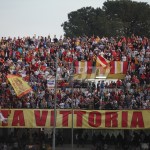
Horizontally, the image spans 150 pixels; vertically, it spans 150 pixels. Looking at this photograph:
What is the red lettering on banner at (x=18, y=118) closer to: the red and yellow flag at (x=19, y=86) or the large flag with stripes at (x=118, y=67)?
the red and yellow flag at (x=19, y=86)

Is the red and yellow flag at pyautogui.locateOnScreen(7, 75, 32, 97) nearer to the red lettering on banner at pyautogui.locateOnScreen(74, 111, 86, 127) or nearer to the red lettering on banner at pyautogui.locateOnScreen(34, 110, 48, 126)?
the red lettering on banner at pyautogui.locateOnScreen(34, 110, 48, 126)

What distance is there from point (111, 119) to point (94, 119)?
1.13 meters

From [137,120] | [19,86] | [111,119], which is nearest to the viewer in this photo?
[19,86]

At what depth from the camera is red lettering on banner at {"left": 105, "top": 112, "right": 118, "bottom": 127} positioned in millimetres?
29078

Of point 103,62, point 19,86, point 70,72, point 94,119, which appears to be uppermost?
point 103,62

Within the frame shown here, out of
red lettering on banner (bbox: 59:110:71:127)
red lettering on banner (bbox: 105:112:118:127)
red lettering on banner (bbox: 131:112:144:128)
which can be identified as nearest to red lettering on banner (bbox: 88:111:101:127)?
red lettering on banner (bbox: 105:112:118:127)

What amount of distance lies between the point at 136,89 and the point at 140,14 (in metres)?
51.8

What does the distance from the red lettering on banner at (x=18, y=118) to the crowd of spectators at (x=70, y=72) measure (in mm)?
891

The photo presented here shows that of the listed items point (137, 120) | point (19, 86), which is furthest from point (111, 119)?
point (19, 86)

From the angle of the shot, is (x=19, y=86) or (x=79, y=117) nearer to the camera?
(x=19, y=86)

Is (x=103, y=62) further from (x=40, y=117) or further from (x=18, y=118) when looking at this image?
(x=18, y=118)

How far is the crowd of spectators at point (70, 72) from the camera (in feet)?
99.5

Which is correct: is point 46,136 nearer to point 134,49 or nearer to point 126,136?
point 126,136

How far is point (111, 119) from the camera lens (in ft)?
95.6
